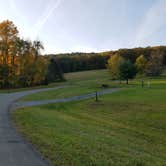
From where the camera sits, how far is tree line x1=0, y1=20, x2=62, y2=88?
4331cm

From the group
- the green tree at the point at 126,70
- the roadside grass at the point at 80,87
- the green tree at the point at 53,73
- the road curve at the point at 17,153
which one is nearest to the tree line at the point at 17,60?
the roadside grass at the point at 80,87

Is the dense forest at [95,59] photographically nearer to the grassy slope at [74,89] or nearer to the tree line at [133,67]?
the grassy slope at [74,89]

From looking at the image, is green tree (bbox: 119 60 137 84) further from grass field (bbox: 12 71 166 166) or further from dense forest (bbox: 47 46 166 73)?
grass field (bbox: 12 71 166 166)

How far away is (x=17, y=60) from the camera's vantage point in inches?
1813

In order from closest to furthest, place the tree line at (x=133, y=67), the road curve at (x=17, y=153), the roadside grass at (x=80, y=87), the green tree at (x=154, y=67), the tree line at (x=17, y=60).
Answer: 1. the road curve at (x=17, y=153)
2. the roadside grass at (x=80, y=87)
3. the tree line at (x=17, y=60)
4. the tree line at (x=133, y=67)
5. the green tree at (x=154, y=67)

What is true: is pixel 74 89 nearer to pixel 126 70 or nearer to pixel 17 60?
pixel 17 60

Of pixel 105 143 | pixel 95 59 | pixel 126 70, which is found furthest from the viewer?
pixel 95 59

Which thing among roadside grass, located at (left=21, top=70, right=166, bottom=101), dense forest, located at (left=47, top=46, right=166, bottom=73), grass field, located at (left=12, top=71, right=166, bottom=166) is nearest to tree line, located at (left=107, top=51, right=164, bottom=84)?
roadside grass, located at (left=21, top=70, right=166, bottom=101)

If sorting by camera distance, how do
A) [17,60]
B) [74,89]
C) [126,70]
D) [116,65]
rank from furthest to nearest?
[116,65]
[126,70]
[17,60]
[74,89]

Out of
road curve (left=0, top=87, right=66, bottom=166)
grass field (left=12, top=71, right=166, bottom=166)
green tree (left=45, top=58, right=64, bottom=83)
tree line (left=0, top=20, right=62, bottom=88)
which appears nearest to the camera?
road curve (left=0, top=87, right=66, bottom=166)

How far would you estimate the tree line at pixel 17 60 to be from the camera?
43.3 meters

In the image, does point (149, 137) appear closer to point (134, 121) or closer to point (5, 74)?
point (134, 121)

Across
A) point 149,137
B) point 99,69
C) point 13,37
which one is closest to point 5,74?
point 13,37

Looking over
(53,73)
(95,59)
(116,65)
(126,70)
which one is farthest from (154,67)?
(53,73)
